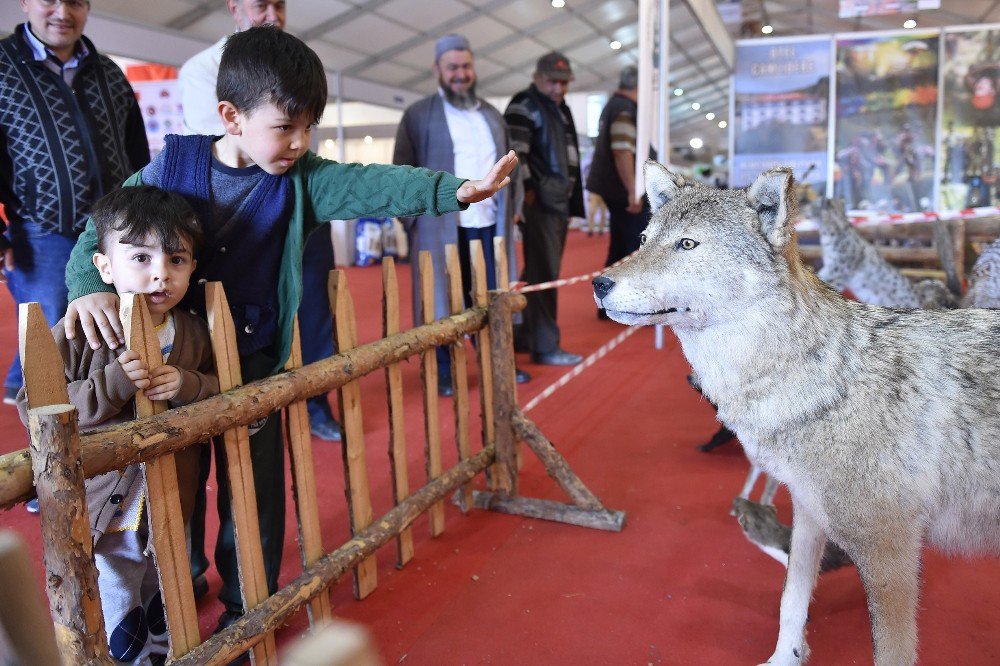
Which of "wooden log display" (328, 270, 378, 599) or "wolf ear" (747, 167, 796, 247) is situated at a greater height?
"wolf ear" (747, 167, 796, 247)

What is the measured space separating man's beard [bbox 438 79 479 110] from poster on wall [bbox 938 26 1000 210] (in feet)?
21.1

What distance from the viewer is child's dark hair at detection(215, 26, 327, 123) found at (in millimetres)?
1888

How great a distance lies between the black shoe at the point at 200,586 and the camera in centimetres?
258

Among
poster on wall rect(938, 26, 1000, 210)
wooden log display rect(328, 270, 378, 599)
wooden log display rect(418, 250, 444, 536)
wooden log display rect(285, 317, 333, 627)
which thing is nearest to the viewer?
wooden log display rect(285, 317, 333, 627)

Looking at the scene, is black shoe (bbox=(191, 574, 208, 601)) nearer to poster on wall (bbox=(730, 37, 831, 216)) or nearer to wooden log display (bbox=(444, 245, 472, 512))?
wooden log display (bbox=(444, 245, 472, 512))

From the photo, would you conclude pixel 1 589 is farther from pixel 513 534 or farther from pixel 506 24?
pixel 506 24

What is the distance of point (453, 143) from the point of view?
4699 mm

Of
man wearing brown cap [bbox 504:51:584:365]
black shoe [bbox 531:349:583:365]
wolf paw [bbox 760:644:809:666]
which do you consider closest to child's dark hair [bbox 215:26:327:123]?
wolf paw [bbox 760:644:809:666]

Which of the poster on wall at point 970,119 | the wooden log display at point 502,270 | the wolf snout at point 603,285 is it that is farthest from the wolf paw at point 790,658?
the poster on wall at point 970,119

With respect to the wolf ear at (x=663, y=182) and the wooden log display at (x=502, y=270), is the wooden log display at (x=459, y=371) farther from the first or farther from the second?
the wolf ear at (x=663, y=182)

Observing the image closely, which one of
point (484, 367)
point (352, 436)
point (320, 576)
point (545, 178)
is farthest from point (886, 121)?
point (320, 576)

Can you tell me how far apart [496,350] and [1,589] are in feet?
8.89

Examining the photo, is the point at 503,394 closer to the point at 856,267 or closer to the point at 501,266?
the point at 501,266

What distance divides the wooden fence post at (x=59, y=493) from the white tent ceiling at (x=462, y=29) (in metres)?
6.14
